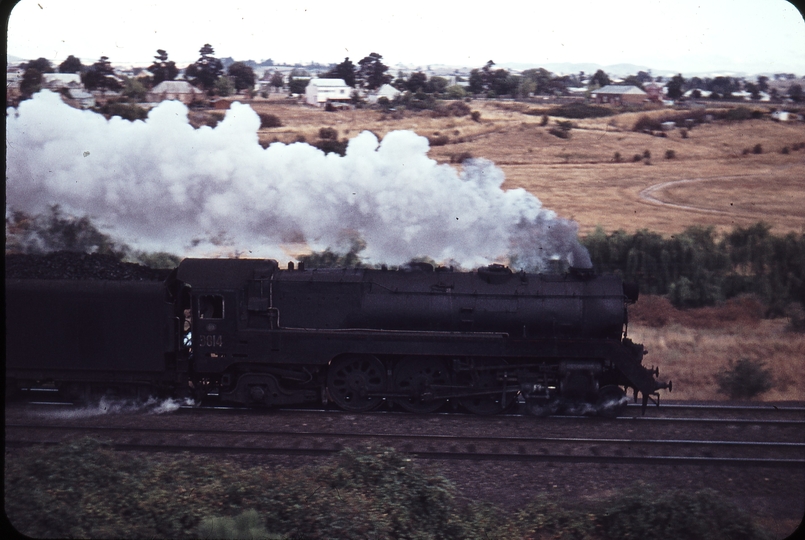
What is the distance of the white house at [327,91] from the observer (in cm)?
3025

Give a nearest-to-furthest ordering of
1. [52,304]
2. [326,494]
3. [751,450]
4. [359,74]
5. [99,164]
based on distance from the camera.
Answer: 1. [326,494]
2. [751,450]
3. [52,304]
4. [99,164]
5. [359,74]

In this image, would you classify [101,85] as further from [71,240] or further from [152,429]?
[152,429]

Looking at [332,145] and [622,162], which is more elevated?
[332,145]

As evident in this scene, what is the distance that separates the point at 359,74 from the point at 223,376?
20.5 metres

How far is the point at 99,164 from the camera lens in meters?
16.8

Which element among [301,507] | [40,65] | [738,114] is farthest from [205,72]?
[738,114]

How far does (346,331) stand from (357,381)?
1010mm

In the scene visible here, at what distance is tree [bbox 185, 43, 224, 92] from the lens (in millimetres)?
26763

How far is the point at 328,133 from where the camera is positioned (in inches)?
1142

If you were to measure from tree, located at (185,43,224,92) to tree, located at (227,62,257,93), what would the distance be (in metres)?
0.49

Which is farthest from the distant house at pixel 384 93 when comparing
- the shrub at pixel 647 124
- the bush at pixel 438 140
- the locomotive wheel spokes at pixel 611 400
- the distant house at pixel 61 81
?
the locomotive wheel spokes at pixel 611 400

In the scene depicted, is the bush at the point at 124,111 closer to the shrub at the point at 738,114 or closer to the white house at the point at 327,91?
the white house at the point at 327,91

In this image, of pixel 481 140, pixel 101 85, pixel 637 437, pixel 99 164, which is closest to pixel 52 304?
pixel 99 164

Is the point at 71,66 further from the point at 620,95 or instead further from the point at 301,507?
the point at 620,95
